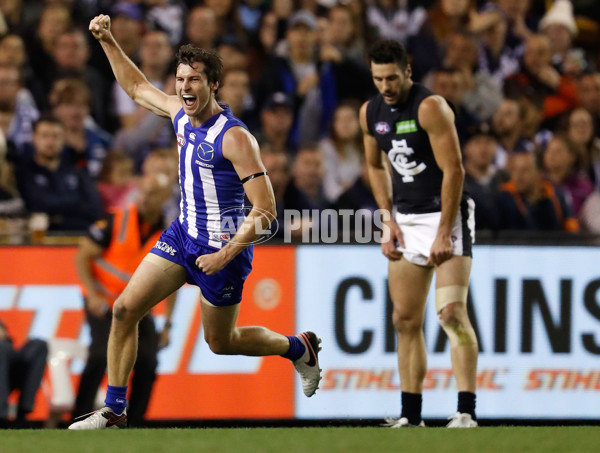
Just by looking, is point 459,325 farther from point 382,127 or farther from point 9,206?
point 9,206

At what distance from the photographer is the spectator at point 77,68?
398 inches

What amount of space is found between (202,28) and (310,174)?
2.17m

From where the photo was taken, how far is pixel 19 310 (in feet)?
26.5

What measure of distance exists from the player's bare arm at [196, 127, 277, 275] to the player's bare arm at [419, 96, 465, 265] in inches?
44.9

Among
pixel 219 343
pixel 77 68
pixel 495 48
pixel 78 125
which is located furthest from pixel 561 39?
pixel 219 343

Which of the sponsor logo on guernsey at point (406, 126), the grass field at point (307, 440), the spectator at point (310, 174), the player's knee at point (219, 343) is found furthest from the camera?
the spectator at point (310, 174)

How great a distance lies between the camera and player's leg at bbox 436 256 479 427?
6703 millimetres

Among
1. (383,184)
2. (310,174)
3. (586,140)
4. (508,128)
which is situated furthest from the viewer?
(586,140)

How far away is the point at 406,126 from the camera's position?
6664 mm

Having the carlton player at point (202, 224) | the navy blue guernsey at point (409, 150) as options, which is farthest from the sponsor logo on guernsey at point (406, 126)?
the carlton player at point (202, 224)

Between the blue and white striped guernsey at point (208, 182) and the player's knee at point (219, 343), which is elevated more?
the blue and white striped guernsey at point (208, 182)

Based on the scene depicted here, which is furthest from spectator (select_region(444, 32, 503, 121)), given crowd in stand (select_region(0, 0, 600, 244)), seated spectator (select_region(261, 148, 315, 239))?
seated spectator (select_region(261, 148, 315, 239))

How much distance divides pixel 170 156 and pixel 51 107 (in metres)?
1.43

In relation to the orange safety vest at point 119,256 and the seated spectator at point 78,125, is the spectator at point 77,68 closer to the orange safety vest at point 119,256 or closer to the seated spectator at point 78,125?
the seated spectator at point 78,125
